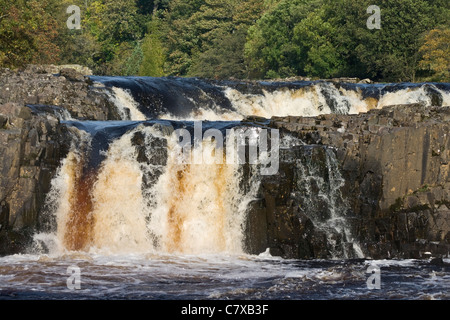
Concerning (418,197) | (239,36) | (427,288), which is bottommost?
(427,288)

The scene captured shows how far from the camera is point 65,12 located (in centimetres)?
6762

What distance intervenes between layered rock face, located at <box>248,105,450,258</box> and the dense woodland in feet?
76.6

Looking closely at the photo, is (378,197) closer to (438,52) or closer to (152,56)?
(438,52)

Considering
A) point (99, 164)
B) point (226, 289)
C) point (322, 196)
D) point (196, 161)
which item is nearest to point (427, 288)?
point (226, 289)

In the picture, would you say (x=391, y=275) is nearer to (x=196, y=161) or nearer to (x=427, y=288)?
(x=427, y=288)

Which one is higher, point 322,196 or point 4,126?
point 4,126

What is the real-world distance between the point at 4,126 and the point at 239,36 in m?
52.2
